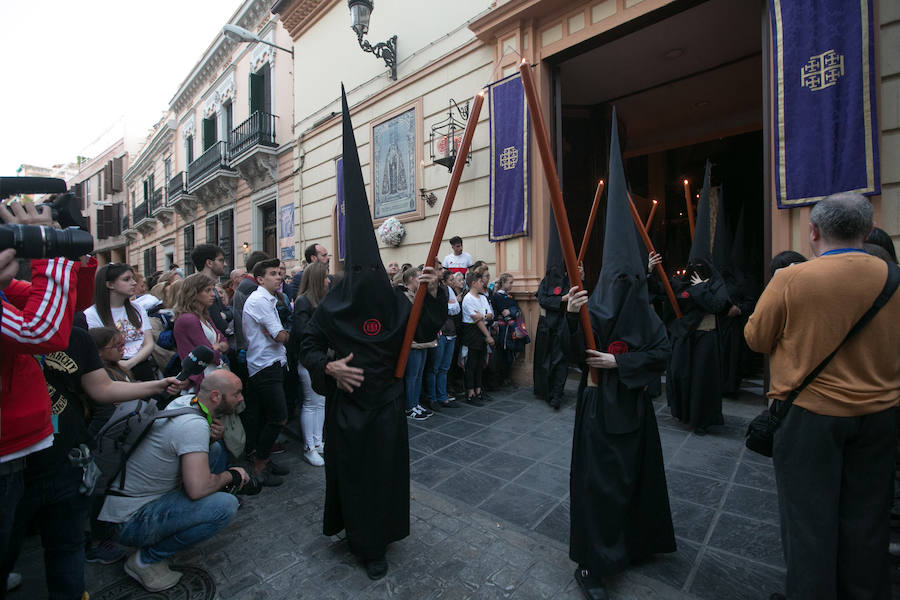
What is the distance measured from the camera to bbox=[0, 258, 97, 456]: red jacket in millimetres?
1596

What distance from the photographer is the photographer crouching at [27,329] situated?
1.56 metres

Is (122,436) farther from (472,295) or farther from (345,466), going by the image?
(472,295)

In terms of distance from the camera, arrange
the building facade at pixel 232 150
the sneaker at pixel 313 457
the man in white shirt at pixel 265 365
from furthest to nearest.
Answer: the building facade at pixel 232 150 → the sneaker at pixel 313 457 → the man in white shirt at pixel 265 365

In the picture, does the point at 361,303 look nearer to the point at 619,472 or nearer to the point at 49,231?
the point at 49,231

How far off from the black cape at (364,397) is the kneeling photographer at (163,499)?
0.68m

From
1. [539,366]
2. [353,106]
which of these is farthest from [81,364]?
[353,106]

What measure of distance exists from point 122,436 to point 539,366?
489cm

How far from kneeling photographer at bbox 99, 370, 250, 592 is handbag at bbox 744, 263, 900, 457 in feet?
9.51

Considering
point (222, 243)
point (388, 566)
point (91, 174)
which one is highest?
point (91, 174)

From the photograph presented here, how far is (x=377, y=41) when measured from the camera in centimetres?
982

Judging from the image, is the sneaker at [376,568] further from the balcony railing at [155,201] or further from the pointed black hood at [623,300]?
the balcony railing at [155,201]

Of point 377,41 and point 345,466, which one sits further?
point 377,41

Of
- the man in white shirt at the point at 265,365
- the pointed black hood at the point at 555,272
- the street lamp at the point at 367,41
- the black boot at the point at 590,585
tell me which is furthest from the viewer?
the street lamp at the point at 367,41

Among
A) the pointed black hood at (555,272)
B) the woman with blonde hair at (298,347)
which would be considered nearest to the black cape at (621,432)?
the woman with blonde hair at (298,347)
